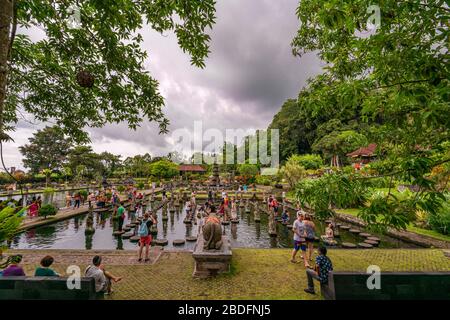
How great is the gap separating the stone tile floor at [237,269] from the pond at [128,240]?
243 cm

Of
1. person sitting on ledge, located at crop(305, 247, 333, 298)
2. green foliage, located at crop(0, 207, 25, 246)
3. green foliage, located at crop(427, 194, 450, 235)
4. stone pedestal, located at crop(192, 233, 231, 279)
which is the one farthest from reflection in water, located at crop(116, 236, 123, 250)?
green foliage, located at crop(427, 194, 450, 235)

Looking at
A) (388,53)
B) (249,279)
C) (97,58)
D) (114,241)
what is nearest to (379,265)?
(249,279)

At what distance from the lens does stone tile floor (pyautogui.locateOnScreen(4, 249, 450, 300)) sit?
17.8ft

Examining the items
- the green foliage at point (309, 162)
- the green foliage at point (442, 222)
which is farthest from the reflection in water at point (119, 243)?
the green foliage at point (309, 162)

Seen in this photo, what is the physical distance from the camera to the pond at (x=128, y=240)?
1066 centimetres

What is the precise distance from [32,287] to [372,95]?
7134 millimetres

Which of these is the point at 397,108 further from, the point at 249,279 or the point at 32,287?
the point at 32,287

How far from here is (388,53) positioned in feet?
9.72

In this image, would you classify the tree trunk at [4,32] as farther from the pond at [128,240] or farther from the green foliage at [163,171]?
the green foliage at [163,171]

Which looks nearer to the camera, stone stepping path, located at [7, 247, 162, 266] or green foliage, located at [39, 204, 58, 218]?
stone stepping path, located at [7, 247, 162, 266]

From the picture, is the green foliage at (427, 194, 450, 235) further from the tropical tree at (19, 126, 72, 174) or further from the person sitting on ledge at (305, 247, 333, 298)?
the tropical tree at (19, 126, 72, 174)

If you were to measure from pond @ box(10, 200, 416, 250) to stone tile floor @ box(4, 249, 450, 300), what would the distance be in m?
2.43

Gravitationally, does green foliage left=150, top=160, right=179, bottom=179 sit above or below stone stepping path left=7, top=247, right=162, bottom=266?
above

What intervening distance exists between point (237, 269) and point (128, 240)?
731cm
